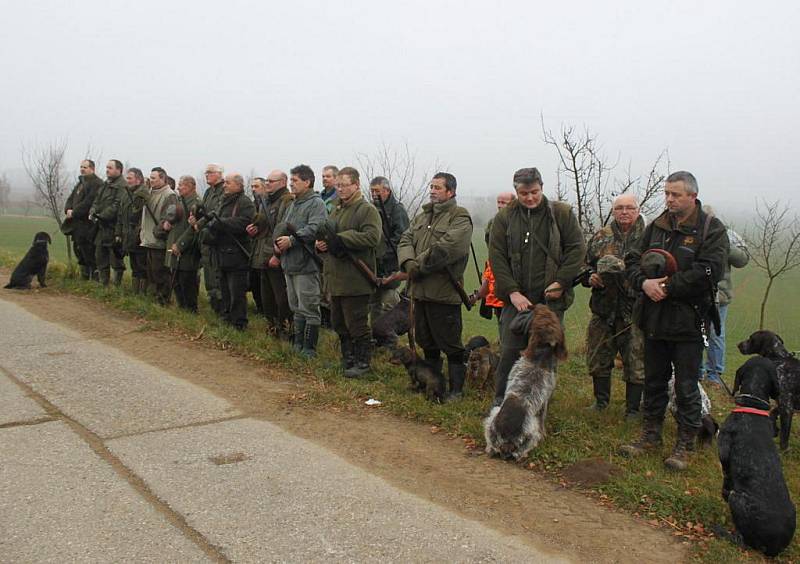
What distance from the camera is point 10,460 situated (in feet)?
14.9

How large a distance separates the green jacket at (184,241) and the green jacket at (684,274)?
21.6 ft

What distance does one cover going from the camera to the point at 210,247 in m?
9.05

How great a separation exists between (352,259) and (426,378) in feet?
4.88

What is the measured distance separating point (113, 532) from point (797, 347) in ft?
52.6

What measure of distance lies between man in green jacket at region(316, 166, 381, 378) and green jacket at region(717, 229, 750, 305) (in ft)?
11.3

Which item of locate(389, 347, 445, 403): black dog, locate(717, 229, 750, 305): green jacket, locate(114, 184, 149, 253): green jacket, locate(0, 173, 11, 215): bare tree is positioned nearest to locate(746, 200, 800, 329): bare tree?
locate(717, 229, 750, 305): green jacket

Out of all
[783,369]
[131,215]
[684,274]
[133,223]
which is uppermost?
[131,215]

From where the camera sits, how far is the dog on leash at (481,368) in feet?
21.8

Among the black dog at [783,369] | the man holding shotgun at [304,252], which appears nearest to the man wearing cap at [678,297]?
the black dog at [783,369]

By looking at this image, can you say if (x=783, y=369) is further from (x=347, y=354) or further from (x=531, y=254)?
(x=347, y=354)

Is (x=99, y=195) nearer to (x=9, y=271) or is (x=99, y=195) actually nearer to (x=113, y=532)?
(x=9, y=271)

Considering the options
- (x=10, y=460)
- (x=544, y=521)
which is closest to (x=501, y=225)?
(x=544, y=521)

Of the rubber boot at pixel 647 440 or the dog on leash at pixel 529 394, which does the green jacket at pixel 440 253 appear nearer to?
the dog on leash at pixel 529 394

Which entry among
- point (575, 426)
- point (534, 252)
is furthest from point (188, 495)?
point (534, 252)
